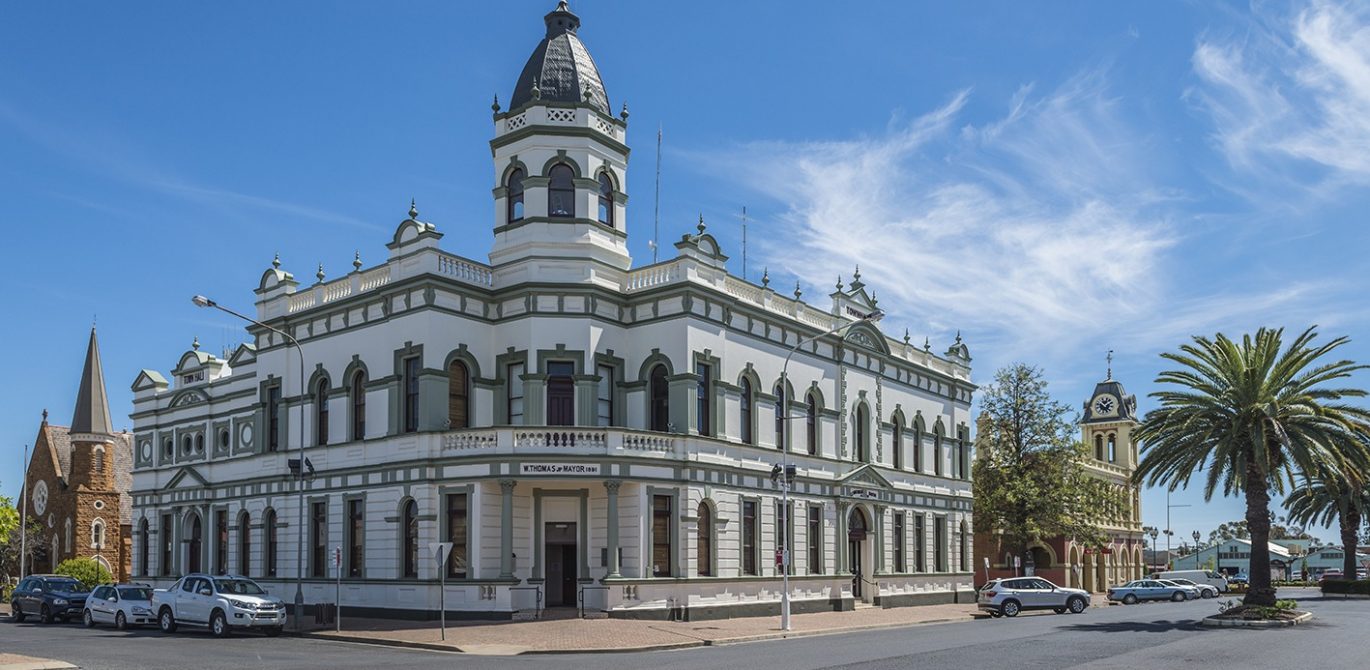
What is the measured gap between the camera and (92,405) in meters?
67.7

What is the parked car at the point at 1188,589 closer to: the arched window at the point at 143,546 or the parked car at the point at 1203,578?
the parked car at the point at 1203,578

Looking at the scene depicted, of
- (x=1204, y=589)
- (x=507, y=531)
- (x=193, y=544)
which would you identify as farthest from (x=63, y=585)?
(x=1204, y=589)

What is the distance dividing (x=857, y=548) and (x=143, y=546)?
93.6 feet

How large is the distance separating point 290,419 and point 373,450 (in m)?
5.23

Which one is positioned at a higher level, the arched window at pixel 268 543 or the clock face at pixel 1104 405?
the clock face at pixel 1104 405

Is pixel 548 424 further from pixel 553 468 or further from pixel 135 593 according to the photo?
pixel 135 593

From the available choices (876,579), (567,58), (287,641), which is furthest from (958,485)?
(287,641)

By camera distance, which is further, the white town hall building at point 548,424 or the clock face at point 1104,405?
the clock face at point 1104,405

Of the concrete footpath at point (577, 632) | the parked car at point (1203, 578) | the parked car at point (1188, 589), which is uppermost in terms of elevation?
the concrete footpath at point (577, 632)

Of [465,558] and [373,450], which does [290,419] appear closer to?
[373,450]

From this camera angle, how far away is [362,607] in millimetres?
37906

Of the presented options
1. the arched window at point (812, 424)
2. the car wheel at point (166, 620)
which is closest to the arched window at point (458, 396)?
the car wheel at point (166, 620)

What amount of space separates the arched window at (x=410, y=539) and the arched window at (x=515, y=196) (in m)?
10.0

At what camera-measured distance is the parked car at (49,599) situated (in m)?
38.2
